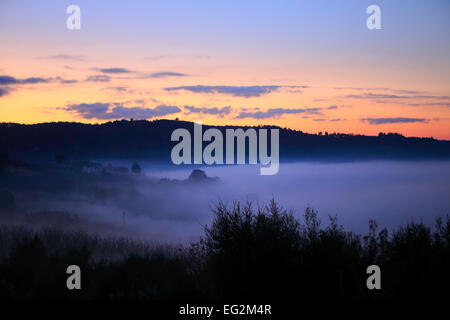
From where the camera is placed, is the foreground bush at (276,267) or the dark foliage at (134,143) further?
the dark foliage at (134,143)

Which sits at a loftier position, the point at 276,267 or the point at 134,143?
the point at 134,143

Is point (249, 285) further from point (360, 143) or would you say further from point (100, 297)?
point (360, 143)

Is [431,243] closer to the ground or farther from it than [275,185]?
closer to the ground

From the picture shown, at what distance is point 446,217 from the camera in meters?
12.6

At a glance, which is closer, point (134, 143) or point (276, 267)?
point (276, 267)

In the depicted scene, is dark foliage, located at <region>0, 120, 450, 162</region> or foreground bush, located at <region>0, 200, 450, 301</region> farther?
dark foliage, located at <region>0, 120, 450, 162</region>

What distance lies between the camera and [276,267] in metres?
11.2

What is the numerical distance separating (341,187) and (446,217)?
101132 millimetres

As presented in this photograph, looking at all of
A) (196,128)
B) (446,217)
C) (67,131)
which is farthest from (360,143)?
(446,217)

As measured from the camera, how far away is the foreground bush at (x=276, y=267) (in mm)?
10805

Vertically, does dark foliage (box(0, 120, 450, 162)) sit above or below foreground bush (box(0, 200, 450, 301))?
above

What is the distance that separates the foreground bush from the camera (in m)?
10.8

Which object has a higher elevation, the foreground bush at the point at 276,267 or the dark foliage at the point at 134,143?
the dark foliage at the point at 134,143

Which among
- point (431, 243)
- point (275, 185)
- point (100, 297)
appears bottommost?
point (100, 297)
